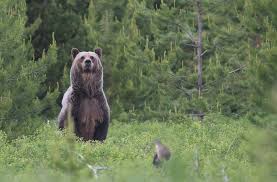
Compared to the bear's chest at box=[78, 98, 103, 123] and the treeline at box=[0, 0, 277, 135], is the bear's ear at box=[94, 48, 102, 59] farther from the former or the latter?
the treeline at box=[0, 0, 277, 135]

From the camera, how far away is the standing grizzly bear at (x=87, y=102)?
634 inches

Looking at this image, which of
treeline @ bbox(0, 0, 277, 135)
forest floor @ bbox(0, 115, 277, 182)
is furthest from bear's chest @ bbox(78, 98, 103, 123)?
treeline @ bbox(0, 0, 277, 135)

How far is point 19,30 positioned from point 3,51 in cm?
57

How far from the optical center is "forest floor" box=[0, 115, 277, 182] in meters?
6.85

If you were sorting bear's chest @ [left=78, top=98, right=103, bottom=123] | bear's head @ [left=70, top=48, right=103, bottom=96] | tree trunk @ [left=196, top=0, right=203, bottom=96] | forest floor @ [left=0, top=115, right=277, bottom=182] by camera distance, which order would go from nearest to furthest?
1. forest floor @ [left=0, top=115, right=277, bottom=182]
2. bear's chest @ [left=78, top=98, right=103, bottom=123]
3. bear's head @ [left=70, top=48, right=103, bottom=96]
4. tree trunk @ [left=196, top=0, right=203, bottom=96]

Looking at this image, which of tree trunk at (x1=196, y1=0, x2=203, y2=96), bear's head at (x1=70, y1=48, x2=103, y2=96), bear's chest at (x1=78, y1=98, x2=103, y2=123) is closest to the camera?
bear's chest at (x1=78, y1=98, x2=103, y2=123)

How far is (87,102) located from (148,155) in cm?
416

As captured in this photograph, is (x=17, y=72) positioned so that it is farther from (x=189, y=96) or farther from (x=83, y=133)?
(x=189, y=96)

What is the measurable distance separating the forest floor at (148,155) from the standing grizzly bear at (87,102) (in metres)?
0.38

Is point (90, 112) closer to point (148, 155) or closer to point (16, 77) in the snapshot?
point (16, 77)

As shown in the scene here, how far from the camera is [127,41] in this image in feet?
83.9

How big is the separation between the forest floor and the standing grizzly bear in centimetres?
38

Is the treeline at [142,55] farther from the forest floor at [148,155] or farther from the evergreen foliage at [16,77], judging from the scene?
the forest floor at [148,155]

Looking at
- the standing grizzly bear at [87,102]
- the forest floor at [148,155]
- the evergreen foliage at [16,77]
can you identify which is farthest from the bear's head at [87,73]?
the evergreen foliage at [16,77]
